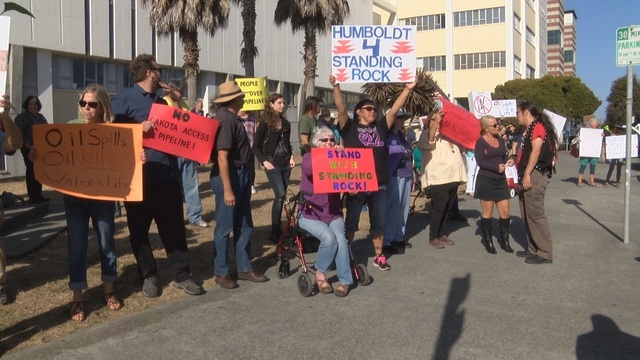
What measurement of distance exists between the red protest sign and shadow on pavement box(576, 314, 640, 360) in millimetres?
3801

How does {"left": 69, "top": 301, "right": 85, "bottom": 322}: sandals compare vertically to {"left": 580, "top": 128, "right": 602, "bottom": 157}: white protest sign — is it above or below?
below

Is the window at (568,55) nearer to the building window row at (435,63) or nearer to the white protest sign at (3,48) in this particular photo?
the building window row at (435,63)

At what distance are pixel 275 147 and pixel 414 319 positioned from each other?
12.0 feet

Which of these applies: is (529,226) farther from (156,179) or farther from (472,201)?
(472,201)

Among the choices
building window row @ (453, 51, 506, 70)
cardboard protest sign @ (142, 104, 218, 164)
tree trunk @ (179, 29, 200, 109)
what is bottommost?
cardboard protest sign @ (142, 104, 218, 164)

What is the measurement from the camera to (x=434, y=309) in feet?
18.4

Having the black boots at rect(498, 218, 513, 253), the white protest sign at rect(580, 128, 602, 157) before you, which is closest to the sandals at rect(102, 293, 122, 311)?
the black boots at rect(498, 218, 513, 253)

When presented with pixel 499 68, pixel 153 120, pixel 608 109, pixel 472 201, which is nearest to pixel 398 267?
pixel 153 120

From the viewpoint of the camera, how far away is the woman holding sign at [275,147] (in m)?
8.11

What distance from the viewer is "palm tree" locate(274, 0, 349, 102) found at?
23.2m

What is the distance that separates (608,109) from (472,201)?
7406cm

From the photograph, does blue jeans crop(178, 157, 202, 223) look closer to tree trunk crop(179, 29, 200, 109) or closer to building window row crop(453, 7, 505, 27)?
tree trunk crop(179, 29, 200, 109)

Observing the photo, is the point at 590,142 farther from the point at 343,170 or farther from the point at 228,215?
the point at 228,215

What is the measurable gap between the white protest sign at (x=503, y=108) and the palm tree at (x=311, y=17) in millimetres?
8167
